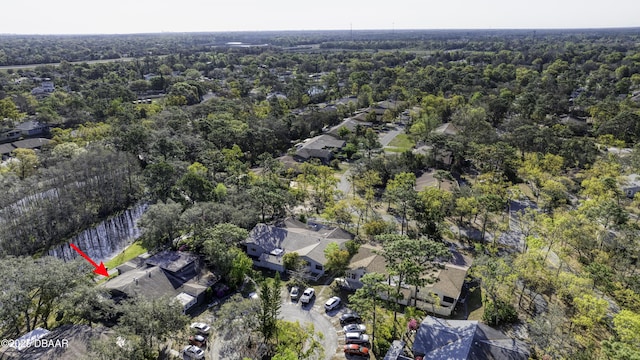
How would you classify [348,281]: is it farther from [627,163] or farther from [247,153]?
[627,163]

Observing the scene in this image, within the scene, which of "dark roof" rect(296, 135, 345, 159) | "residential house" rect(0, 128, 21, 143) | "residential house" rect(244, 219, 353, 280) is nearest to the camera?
"residential house" rect(244, 219, 353, 280)

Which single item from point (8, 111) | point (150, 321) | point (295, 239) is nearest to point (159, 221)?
point (295, 239)

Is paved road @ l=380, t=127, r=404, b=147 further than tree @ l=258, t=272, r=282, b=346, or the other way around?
paved road @ l=380, t=127, r=404, b=147

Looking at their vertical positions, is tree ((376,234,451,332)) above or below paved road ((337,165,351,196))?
above

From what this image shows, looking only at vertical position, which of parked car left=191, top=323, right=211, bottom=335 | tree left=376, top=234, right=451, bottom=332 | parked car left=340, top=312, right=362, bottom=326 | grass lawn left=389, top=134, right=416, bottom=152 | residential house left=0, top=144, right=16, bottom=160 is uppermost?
tree left=376, top=234, right=451, bottom=332

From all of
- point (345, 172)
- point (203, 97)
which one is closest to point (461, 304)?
point (345, 172)

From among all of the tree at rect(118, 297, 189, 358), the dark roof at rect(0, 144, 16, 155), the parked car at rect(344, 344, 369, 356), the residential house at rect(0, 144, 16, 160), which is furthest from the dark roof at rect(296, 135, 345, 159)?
the dark roof at rect(0, 144, 16, 155)

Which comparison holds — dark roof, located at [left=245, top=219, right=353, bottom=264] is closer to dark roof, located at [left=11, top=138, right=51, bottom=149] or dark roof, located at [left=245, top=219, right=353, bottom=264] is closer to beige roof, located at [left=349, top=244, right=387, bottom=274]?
beige roof, located at [left=349, top=244, right=387, bottom=274]

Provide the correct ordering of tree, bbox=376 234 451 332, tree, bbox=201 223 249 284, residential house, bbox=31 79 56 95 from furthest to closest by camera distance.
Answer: residential house, bbox=31 79 56 95, tree, bbox=201 223 249 284, tree, bbox=376 234 451 332
